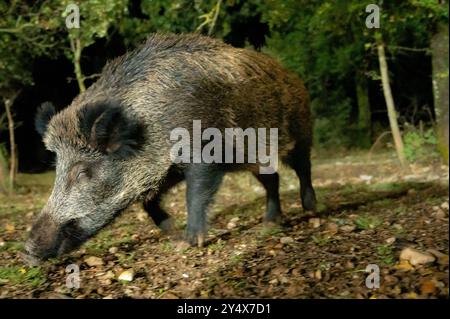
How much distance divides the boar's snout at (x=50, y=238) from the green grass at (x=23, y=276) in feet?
0.39

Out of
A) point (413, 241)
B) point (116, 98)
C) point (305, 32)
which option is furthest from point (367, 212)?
point (305, 32)

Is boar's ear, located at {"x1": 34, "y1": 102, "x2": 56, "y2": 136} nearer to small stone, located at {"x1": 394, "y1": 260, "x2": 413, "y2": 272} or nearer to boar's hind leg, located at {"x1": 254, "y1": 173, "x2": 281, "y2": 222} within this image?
boar's hind leg, located at {"x1": 254, "y1": 173, "x2": 281, "y2": 222}

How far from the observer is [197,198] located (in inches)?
166

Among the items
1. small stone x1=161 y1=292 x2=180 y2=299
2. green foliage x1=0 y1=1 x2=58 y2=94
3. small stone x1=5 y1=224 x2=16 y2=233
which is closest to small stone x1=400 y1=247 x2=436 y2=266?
small stone x1=161 y1=292 x2=180 y2=299

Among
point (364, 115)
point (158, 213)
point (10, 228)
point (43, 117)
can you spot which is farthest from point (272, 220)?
point (364, 115)

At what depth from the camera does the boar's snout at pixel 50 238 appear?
3.70 m

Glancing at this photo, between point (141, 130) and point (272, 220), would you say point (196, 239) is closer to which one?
point (141, 130)

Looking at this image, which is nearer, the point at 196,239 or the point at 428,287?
the point at 428,287

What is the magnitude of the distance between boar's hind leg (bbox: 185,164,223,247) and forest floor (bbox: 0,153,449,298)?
0.12m

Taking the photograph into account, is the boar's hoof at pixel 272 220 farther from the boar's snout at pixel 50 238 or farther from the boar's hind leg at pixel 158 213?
the boar's snout at pixel 50 238

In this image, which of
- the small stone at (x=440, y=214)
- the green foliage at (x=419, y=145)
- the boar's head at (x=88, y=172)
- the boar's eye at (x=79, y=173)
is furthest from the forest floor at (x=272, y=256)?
the green foliage at (x=419, y=145)

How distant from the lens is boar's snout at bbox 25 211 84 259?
370 centimetres

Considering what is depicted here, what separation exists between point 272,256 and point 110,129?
4.98 feet

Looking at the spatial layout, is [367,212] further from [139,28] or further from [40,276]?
[139,28]
